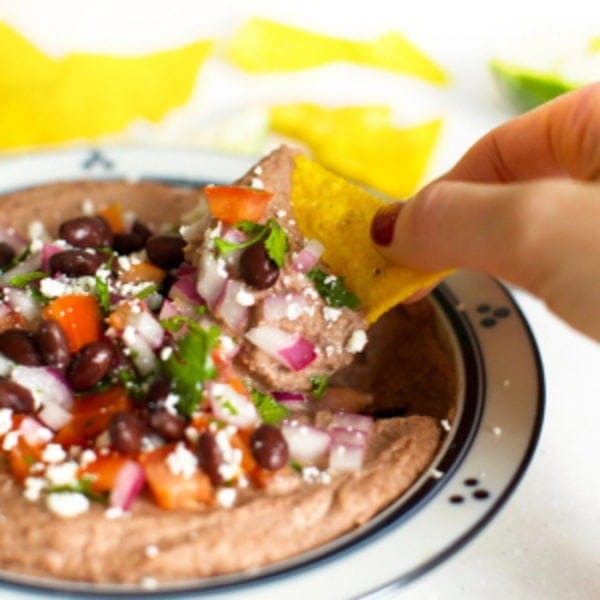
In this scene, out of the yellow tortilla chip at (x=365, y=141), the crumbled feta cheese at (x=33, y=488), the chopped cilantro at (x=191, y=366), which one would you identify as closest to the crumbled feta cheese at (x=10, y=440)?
the crumbled feta cheese at (x=33, y=488)

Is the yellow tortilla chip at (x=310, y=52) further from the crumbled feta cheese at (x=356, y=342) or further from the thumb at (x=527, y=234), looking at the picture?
the thumb at (x=527, y=234)

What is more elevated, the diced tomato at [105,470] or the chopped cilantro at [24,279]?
the chopped cilantro at [24,279]

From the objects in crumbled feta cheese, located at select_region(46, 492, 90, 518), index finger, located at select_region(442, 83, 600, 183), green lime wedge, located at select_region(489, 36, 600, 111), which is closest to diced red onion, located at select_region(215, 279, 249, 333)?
crumbled feta cheese, located at select_region(46, 492, 90, 518)

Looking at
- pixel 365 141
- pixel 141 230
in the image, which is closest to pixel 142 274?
pixel 141 230

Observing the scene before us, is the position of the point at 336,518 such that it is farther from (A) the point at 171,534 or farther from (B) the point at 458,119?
(B) the point at 458,119

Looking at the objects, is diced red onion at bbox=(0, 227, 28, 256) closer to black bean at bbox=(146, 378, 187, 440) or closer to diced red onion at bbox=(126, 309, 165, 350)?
diced red onion at bbox=(126, 309, 165, 350)

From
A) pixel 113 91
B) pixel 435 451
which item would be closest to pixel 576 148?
pixel 435 451

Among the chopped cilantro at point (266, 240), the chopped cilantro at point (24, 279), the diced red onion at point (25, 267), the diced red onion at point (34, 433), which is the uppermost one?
the chopped cilantro at point (266, 240)
